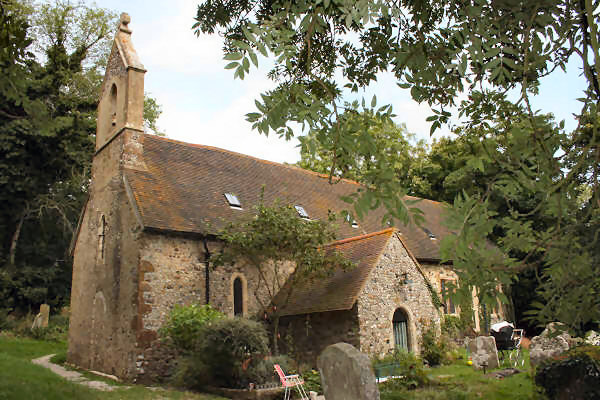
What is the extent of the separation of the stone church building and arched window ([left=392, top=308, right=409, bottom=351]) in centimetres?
5

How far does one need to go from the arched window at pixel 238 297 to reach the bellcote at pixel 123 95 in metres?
5.60

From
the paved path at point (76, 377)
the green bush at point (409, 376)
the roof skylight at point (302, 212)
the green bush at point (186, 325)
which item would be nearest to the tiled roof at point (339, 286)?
the green bush at point (409, 376)

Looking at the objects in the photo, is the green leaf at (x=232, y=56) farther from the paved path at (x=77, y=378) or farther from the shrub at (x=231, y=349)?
the shrub at (x=231, y=349)

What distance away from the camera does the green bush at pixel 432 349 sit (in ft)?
53.1

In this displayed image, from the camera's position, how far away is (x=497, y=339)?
53.4 feet

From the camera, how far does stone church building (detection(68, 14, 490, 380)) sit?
14.5m

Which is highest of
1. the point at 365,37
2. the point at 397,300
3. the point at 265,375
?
the point at 365,37

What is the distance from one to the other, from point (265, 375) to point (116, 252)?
661 cm

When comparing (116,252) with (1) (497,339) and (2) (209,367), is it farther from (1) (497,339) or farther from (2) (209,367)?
(1) (497,339)

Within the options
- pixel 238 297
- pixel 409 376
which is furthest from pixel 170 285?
pixel 409 376

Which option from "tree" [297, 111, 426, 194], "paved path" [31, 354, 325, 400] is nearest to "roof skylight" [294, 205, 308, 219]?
"paved path" [31, 354, 325, 400]

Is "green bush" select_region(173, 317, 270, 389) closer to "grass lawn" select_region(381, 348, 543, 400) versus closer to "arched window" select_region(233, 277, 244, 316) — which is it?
"grass lawn" select_region(381, 348, 543, 400)

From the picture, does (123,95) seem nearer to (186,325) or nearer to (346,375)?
(186,325)

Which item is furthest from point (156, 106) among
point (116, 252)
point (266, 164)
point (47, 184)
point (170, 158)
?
point (116, 252)
